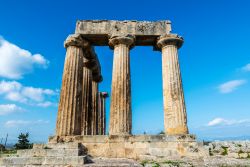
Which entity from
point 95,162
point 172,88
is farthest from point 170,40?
point 95,162

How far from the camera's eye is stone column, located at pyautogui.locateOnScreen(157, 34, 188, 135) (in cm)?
1462

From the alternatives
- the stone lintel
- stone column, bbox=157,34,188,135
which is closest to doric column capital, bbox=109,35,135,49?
the stone lintel

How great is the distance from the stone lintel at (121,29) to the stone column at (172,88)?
0.98m

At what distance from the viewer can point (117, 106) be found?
49.4ft

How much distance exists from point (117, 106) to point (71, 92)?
354 cm

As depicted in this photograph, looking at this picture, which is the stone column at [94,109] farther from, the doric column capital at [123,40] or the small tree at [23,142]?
the small tree at [23,142]

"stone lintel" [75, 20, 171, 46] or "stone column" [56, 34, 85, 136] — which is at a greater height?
"stone lintel" [75, 20, 171, 46]

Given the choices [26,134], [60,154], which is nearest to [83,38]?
[60,154]

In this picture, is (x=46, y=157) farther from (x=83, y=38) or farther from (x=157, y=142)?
(x=83, y=38)

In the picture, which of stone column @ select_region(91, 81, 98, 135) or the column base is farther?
stone column @ select_region(91, 81, 98, 135)

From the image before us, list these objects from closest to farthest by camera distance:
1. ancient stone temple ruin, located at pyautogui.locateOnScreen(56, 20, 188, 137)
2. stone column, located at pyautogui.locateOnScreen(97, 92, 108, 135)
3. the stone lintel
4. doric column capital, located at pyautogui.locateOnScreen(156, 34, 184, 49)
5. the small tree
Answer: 1. ancient stone temple ruin, located at pyautogui.locateOnScreen(56, 20, 188, 137)
2. doric column capital, located at pyautogui.locateOnScreen(156, 34, 184, 49)
3. the stone lintel
4. stone column, located at pyautogui.locateOnScreen(97, 92, 108, 135)
5. the small tree

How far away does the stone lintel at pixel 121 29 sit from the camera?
17219 millimetres

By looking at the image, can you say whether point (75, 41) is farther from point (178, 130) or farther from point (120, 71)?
point (178, 130)

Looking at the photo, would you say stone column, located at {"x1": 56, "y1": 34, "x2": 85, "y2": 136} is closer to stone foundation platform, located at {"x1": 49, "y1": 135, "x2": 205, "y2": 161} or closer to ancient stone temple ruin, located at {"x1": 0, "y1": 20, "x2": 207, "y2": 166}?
ancient stone temple ruin, located at {"x1": 0, "y1": 20, "x2": 207, "y2": 166}
